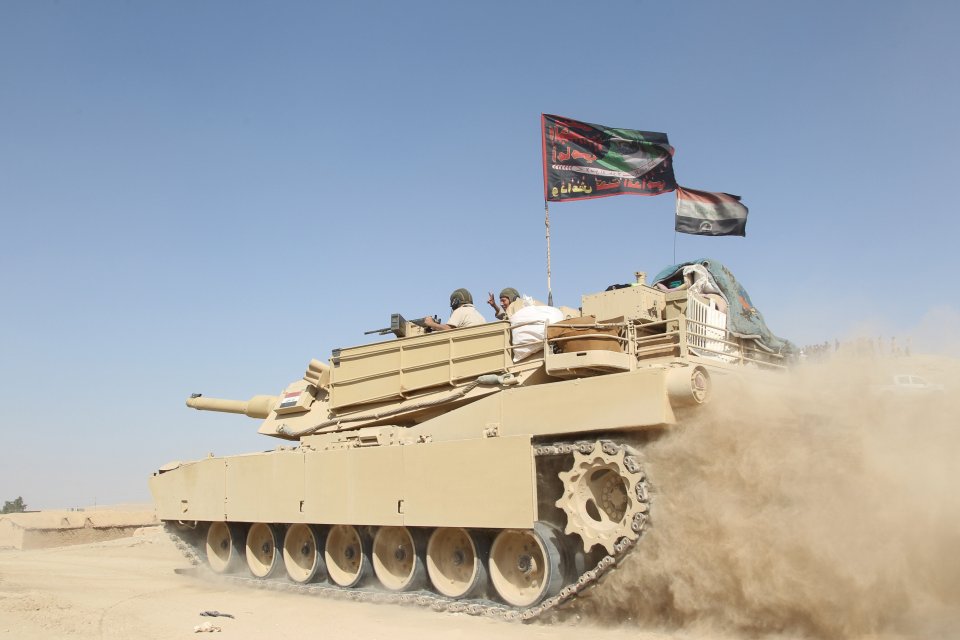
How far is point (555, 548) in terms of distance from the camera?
393 inches

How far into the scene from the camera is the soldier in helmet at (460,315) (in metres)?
13.0

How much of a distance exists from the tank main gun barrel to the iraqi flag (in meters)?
7.92

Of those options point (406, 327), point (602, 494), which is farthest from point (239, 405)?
point (602, 494)

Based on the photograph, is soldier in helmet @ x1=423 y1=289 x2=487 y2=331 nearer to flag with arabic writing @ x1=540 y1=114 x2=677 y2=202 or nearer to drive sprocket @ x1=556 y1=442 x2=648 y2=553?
flag with arabic writing @ x1=540 y1=114 x2=677 y2=202

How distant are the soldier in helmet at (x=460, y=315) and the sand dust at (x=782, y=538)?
13.9 ft

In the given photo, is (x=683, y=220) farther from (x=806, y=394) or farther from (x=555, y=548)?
(x=555, y=548)

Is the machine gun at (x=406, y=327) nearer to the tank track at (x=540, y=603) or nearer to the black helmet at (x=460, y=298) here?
the black helmet at (x=460, y=298)

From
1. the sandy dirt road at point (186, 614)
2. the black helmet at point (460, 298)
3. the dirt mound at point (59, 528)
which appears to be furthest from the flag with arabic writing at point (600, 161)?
the dirt mound at point (59, 528)

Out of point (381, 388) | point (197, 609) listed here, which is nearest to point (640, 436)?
point (381, 388)

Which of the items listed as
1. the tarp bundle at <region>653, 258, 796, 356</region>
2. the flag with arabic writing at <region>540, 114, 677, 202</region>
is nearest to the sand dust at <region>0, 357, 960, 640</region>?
the tarp bundle at <region>653, 258, 796, 356</region>

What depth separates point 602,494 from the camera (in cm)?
988

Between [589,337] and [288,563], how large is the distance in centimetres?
674

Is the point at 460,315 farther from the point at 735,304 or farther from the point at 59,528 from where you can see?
the point at 59,528

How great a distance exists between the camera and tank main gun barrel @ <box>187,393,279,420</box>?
637 inches
